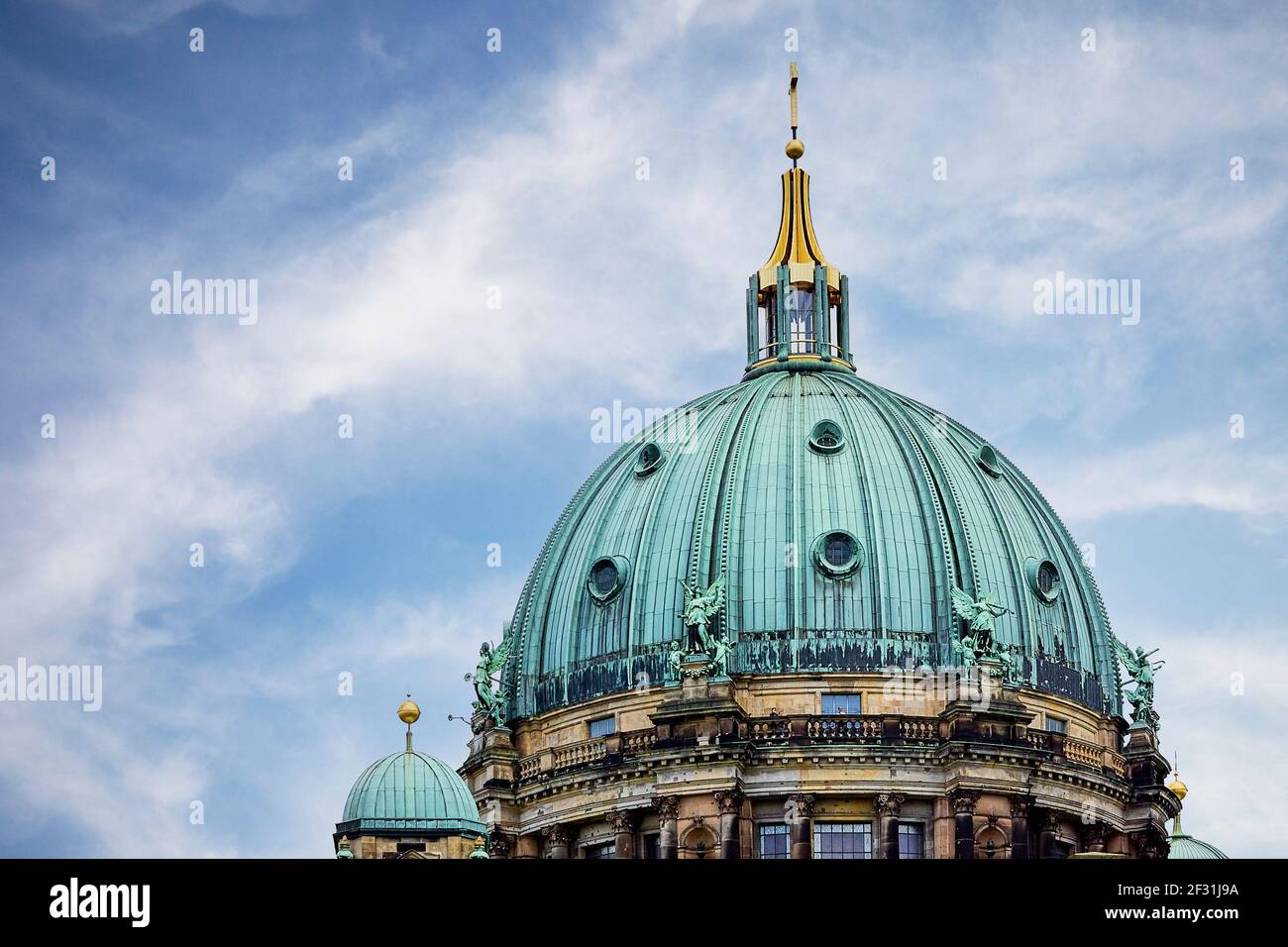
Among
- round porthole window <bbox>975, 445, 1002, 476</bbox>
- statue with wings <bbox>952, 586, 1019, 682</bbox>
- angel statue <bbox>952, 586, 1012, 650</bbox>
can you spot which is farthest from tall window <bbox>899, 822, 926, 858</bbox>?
round porthole window <bbox>975, 445, 1002, 476</bbox>

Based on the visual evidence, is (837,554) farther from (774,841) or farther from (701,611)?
(774,841)

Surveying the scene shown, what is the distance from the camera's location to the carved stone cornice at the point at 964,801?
7831cm

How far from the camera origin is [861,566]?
3253 inches

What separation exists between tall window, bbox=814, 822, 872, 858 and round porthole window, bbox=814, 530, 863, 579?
772 cm

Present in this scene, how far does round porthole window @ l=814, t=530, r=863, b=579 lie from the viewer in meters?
82.4

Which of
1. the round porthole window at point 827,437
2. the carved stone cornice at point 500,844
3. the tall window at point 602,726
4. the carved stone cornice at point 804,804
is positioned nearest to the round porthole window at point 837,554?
the round porthole window at point 827,437

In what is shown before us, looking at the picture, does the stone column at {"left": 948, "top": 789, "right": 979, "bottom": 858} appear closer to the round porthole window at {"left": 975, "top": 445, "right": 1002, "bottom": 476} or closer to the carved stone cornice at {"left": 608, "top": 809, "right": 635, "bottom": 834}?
the carved stone cornice at {"left": 608, "top": 809, "right": 635, "bottom": 834}

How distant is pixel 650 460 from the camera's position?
3425 inches

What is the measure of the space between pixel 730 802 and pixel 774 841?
1950mm

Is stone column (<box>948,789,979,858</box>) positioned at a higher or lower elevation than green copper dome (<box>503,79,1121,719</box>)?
lower

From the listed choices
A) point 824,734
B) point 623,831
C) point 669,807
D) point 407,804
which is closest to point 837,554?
point 824,734
